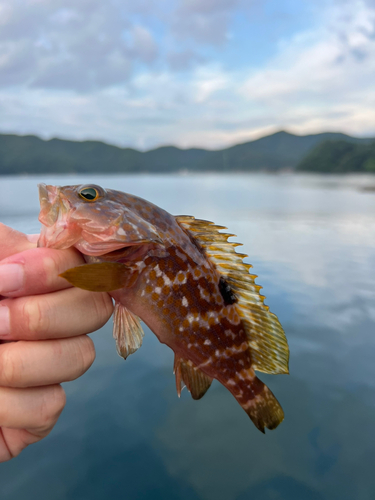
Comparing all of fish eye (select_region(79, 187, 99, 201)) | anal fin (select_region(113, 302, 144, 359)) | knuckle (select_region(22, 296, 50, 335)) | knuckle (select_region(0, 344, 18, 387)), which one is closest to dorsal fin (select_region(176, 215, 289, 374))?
fish eye (select_region(79, 187, 99, 201))

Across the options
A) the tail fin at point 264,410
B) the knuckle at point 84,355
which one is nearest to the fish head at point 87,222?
the knuckle at point 84,355

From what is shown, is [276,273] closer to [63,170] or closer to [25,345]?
[25,345]

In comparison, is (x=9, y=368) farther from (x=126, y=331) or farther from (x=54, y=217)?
(x=54, y=217)

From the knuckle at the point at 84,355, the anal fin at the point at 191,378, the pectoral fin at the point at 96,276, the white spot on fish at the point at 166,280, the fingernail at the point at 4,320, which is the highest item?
the pectoral fin at the point at 96,276

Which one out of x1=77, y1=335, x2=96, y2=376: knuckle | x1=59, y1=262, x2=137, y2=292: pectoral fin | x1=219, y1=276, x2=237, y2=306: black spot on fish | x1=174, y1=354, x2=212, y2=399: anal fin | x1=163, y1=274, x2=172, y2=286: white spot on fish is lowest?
x1=174, y1=354, x2=212, y2=399: anal fin

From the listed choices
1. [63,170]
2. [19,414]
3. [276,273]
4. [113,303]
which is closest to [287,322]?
[276,273]

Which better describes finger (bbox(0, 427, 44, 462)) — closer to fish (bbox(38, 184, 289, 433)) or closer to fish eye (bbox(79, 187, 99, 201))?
fish (bbox(38, 184, 289, 433))

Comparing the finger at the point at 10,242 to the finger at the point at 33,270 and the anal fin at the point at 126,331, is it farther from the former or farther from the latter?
the anal fin at the point at 126,331
